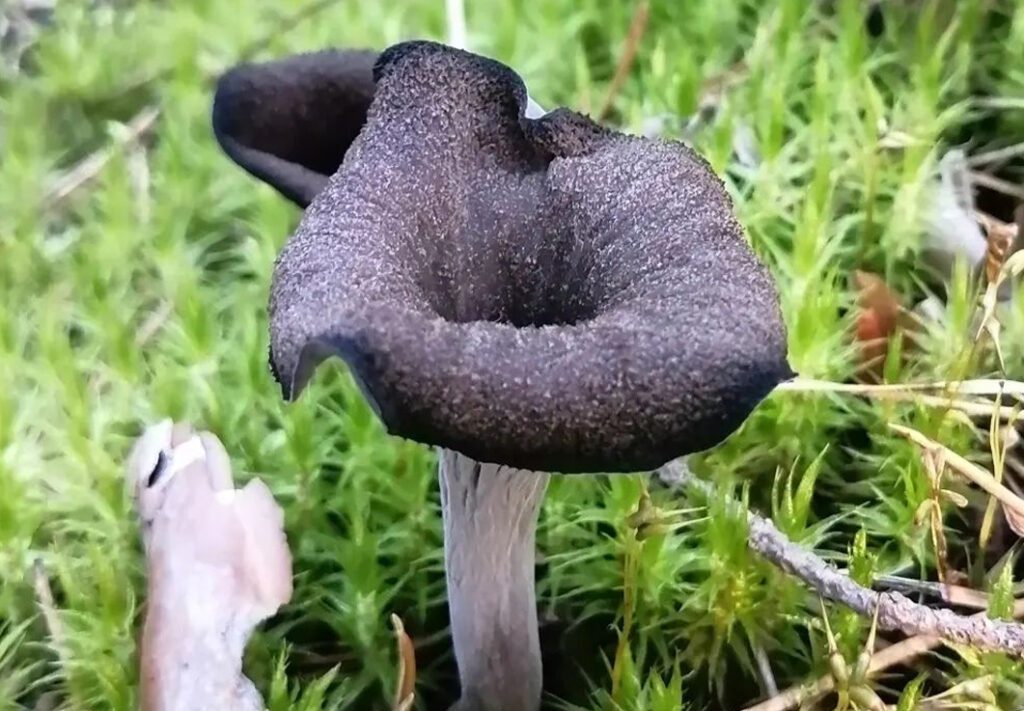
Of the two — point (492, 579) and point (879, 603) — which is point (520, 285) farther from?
point (879, 603)

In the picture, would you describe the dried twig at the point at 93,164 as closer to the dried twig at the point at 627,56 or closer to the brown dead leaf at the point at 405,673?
the dried twig at the point at 627,56

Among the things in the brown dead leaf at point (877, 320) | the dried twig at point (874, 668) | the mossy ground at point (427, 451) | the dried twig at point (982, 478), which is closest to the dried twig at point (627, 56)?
the mossy ground at point (427, 451)

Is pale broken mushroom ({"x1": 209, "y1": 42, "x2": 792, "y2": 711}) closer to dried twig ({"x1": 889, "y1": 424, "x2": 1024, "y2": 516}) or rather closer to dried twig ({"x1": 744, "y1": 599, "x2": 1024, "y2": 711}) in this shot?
dried twig ({"x1": 744, "y1": 599, "x2": 1024, "y2": 711})

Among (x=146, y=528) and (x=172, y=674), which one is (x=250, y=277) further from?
(x=172, y=674)

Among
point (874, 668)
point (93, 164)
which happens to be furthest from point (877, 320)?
point (93, 164)

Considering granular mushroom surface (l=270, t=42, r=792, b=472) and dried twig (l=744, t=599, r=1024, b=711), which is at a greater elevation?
granular mushroom surface (l=270, t=42, r=792, b=472)

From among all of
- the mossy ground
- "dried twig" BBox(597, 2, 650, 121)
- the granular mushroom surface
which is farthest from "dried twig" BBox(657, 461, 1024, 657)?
"dried twig" BBox(597, 2, 650, 121)
